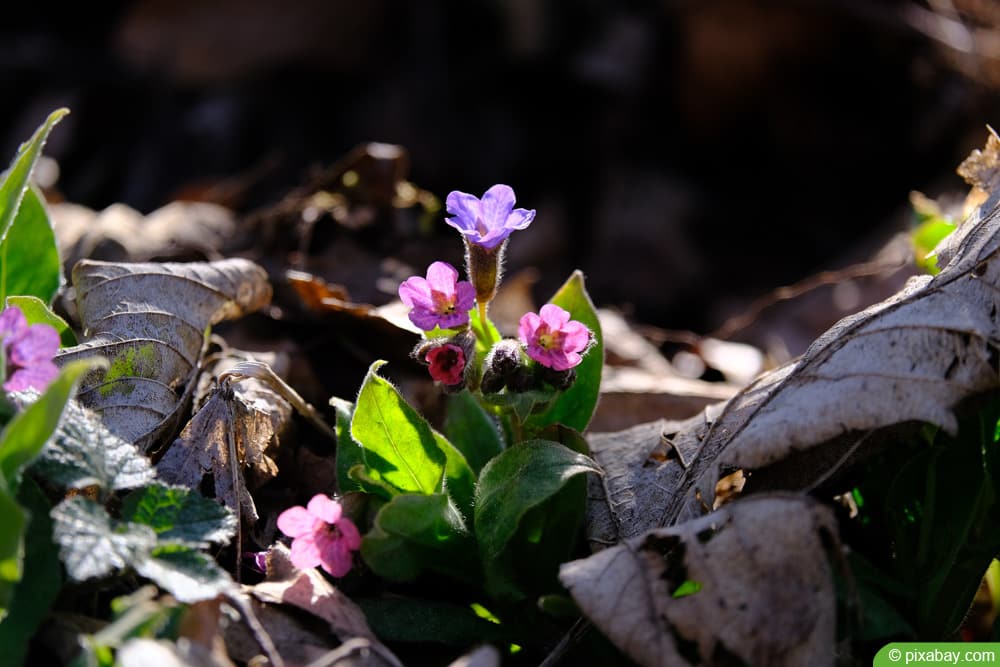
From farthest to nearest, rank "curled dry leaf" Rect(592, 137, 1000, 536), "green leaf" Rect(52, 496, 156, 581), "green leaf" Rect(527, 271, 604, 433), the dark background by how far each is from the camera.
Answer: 1. the dark background
2. "green leaf" Rect(527, 271, 604, 433)
3. "curled dry leaf" Rect(592, 137, 1000, 536)
4. "green leaf" Rect(52, 496, 156, 581)

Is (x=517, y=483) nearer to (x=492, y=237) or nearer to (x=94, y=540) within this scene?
(x=492, y=237)

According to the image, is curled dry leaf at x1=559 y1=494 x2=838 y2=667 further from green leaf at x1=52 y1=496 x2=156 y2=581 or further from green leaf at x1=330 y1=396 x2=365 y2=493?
green leaf at x1=52 y1=496 x2=156 y2=581

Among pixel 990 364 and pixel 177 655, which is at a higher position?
pixel 990 364

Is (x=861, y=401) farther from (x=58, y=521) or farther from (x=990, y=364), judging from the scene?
(x=58, y=521)

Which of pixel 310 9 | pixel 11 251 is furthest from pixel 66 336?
pixel 310 9

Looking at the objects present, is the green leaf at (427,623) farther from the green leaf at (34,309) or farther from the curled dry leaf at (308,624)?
the green leaf at (34,309)

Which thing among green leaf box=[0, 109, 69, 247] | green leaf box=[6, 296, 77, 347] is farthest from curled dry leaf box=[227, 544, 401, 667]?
green leaf box=[0, 109, 69, 247]
